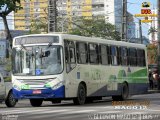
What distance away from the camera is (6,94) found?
84.6ft

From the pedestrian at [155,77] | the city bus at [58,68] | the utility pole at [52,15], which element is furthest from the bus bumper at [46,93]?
the pedestrian at [155,77]

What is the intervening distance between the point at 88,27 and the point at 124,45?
5215cm

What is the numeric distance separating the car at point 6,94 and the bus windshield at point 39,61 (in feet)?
4.11

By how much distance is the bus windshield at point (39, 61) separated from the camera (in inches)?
936

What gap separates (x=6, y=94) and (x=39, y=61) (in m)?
2.91

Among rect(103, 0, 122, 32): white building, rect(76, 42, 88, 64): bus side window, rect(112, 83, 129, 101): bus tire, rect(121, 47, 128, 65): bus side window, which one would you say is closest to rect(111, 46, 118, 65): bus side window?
rect(121, 47, 128, 65): bus side window

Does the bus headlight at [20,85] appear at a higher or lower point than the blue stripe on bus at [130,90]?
higher

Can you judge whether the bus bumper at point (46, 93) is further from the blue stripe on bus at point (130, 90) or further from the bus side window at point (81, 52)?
the blue stripe on bus at point (130, 90)

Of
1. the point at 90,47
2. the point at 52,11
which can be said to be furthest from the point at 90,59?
the point at 52,11

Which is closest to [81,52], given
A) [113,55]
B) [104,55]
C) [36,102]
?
[104,55]

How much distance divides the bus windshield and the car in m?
1.25

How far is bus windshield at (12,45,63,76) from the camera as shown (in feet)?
78.0

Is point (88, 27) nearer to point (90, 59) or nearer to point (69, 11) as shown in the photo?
point (69, 11)

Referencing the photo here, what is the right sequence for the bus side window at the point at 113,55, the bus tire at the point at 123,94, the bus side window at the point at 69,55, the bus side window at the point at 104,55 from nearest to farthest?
the bus side window at the point at 69,55 → the bus side window at the point at 104,55 → the bus side window at the point at 113,55 → the bus tire at the point at 123,94
